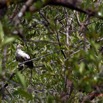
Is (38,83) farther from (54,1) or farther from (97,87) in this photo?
(54,1)

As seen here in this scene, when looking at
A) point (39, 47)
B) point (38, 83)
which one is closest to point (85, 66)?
point (39, 47)

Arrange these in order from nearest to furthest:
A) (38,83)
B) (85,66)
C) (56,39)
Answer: (85,66) < (56,39) < (38,83)

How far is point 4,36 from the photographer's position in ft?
5.08

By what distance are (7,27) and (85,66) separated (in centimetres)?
48

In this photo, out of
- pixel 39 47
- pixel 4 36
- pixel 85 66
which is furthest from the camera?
pixel 39 47

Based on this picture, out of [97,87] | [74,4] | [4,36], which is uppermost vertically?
[74,4]

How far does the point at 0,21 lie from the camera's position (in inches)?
62.6

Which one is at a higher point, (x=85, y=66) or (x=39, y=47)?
(x=39, y=47)

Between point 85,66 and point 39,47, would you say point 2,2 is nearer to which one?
point 85,66

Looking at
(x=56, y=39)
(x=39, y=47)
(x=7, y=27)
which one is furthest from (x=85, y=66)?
(x=39, y=47)

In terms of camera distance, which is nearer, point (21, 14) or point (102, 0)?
point (21, 14)

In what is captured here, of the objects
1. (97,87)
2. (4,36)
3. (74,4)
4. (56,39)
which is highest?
(56,39)

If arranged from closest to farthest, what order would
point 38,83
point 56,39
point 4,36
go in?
point 4,36 < point 56,39 < point 38,83

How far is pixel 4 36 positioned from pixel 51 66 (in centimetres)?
193
